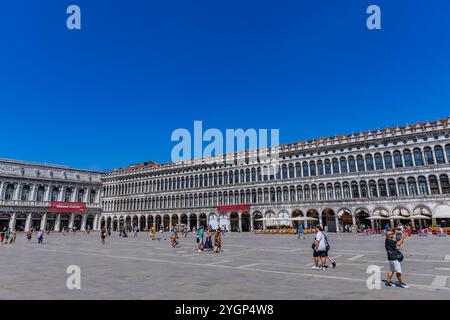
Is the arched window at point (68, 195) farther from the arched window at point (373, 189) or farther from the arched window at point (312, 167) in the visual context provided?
the arched window at point (373, 189)

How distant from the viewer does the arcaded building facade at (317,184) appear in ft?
133

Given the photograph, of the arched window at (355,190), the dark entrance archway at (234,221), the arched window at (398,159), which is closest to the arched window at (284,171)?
the arched window at (355,190)

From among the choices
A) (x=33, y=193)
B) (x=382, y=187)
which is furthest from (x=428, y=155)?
(x=33, y=193)

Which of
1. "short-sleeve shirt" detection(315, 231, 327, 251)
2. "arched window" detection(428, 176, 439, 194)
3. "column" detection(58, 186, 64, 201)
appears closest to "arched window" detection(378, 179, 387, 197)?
"arched window" detection(428, 176, 439, 194)

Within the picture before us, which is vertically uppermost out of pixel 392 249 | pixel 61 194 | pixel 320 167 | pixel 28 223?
pixel 320 167

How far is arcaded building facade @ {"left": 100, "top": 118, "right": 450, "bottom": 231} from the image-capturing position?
40.7m

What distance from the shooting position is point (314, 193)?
1909 inches

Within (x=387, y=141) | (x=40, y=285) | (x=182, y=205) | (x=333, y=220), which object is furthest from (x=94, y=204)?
(x=40, y=285)

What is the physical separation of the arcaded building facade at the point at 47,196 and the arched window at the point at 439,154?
246 feet

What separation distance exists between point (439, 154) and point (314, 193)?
1822 cm

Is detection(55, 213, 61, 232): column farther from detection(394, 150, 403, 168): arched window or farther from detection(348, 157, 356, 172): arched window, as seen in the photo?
detection(394, 150, 403, 168): arched window

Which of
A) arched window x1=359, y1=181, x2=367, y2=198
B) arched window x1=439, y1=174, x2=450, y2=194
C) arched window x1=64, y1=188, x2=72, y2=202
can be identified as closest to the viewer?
arched window x1=439, y1=174, x2=450, y2=194

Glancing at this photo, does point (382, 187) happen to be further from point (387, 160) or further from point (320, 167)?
point (320, 167)
